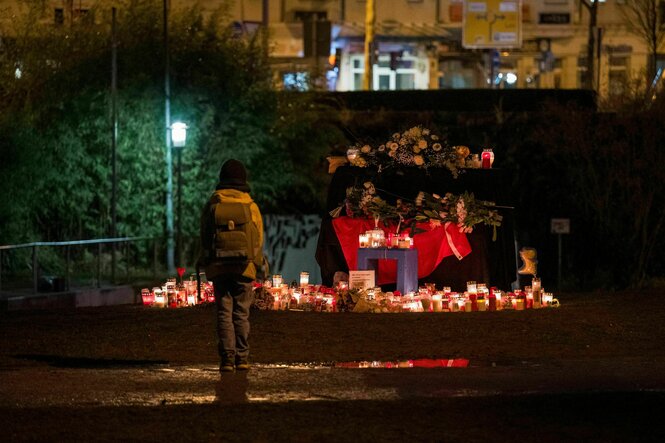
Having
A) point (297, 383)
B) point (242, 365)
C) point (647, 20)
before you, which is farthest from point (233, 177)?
point (647, 20)

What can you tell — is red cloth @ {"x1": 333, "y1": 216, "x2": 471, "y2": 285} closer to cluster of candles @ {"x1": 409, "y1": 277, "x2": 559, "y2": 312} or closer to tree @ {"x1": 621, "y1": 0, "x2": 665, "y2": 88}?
cluster of candles @ {"x1": 409, "y1": 277, "x2": 559, "y2": 312}

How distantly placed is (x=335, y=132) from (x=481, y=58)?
76.1ft

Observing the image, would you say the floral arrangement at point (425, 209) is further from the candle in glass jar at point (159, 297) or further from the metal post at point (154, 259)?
the metal post at point (154, 259)

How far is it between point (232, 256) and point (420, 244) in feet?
20.8

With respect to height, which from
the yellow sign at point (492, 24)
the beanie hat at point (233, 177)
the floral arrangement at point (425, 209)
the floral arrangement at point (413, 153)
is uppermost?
the yellow sign at point (492, 24)

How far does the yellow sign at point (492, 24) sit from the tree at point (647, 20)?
491cm

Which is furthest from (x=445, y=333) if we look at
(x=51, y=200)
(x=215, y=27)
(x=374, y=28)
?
(x=374, y=28)

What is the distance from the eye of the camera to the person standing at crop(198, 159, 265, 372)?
12.3 m

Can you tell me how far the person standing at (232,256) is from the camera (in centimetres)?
1229

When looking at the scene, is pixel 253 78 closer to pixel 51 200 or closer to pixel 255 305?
pixel 51 200

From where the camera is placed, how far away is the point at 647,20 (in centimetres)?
5234

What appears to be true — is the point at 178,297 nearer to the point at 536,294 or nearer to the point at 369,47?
the point at 536,294

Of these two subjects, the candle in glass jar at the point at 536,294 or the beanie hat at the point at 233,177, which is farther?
the candle in glass jar at the point at 536,294

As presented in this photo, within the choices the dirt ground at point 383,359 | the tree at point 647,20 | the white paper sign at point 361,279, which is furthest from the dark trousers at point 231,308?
the tree at point 647,20
